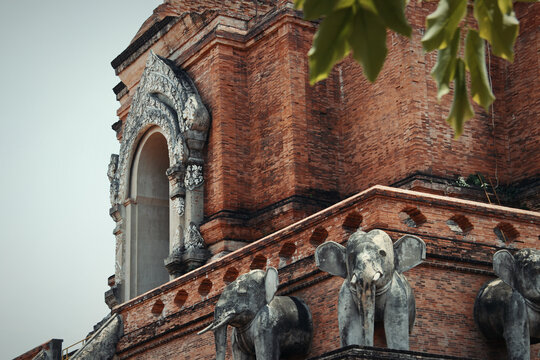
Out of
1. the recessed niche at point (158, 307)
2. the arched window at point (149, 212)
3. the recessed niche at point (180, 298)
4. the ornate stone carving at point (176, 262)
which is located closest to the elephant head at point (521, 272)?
the recessed niche at point (180, 298)

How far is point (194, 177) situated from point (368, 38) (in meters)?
15.1

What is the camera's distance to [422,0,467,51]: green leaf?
342 cm

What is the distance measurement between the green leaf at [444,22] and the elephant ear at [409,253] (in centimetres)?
867

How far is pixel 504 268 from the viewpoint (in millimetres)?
12250

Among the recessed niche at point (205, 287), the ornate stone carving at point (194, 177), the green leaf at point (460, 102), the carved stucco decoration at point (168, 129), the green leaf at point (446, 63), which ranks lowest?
the green leaf at point (460, 102)

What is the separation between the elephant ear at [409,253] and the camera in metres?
12.0

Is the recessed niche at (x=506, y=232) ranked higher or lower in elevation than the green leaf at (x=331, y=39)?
higher

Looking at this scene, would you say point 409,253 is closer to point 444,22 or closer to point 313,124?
point 313,124

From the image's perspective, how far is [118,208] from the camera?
20.8m

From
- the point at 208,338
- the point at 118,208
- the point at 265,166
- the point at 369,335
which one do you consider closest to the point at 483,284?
the point at 369,335

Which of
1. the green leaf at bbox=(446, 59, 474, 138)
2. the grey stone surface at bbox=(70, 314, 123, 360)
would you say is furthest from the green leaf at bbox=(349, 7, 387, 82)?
the grey stone surface at bbox=(70, 314, 123, 360)

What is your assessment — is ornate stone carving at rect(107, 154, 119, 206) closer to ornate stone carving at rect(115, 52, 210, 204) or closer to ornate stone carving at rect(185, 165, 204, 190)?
ornate stone carving at rect(115, 52, 210, 204)

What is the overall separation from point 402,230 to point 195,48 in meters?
7.65

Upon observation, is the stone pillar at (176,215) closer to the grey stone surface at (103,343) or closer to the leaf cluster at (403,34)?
the grey stone surface at (103,343)
